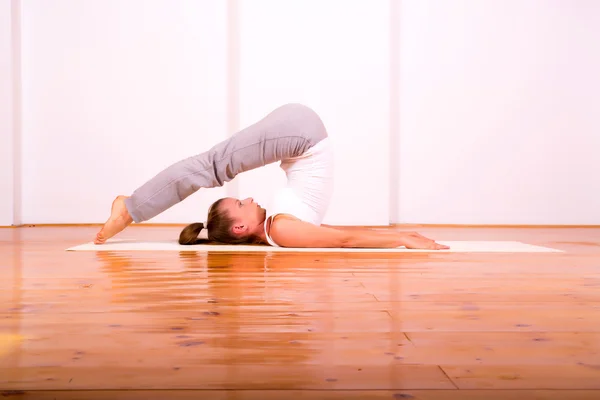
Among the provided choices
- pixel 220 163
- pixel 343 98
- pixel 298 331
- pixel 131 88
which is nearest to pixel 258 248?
pixel 220 163

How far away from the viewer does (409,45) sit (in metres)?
4.46

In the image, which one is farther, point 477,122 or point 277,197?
point 477,122

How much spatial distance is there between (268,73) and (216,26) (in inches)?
21.4

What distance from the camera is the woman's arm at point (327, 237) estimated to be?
2.54 metres

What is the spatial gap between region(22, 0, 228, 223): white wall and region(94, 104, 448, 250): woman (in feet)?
5.55

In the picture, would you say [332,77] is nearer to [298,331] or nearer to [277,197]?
[277,197]

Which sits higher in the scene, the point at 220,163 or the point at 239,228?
the point at 220,163

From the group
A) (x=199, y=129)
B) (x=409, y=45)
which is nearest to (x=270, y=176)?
(x=199, y=129)

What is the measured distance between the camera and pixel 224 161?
2.50 m

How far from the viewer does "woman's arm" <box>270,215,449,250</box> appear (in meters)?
2.54

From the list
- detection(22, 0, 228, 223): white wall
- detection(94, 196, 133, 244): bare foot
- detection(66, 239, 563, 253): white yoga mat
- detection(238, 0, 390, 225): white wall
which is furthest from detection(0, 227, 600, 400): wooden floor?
detection(22, 0, 228, 223): white wall

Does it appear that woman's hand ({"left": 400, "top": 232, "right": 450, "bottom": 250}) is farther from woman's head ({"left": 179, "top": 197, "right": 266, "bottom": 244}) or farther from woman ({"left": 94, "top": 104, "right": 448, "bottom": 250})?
woman's head ({"left": 179, "top": 197, "right": 266, "bottom": 244})

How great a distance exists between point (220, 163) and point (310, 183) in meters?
0.45

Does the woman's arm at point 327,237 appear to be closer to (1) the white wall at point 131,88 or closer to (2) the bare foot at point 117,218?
(2) the bare foot at point 117,218
